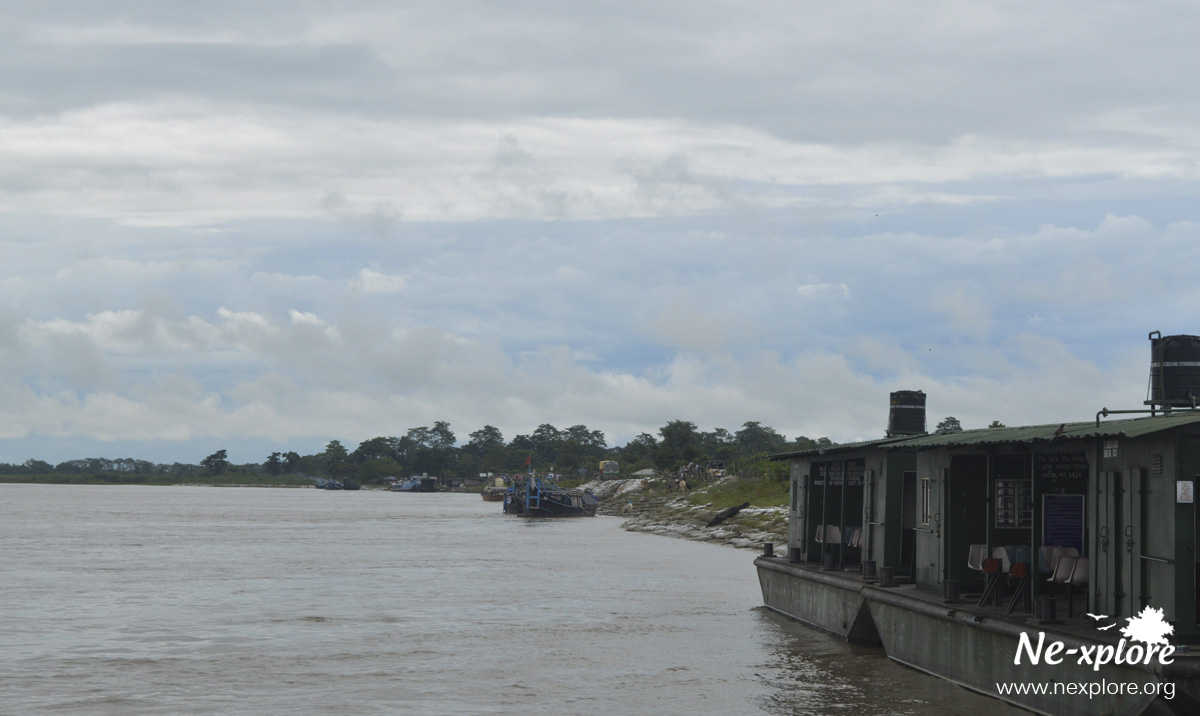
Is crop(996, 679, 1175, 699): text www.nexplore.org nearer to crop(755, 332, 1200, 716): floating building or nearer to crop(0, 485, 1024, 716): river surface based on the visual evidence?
crop(755, 332, 1200, 716): floating building

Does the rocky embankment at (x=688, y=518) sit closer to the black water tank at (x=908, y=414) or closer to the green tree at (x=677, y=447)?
the green tree at (x=677, y=447)

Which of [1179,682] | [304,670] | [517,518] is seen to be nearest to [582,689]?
[304,670]

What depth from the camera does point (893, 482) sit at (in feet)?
76.1

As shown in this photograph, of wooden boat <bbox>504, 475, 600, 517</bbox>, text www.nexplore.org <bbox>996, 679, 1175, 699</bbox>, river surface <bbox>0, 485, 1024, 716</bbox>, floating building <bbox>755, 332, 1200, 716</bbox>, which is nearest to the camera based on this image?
text www.nexplore.org <bbox>996, 679, 1175, 699</bbox>

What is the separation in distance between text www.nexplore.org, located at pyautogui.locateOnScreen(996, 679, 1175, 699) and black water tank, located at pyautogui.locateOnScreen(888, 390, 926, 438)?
43.3 ft

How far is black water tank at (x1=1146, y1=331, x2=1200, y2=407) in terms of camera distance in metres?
18.6

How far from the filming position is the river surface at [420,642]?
19.7 metres

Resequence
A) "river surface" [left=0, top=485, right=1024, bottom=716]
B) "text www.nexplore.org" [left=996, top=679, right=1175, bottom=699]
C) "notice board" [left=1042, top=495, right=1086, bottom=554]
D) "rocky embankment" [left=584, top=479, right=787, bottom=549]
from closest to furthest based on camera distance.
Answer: "text www.nexplore.org" [left=996, top=679, right=1175, bottom=699], "notice board" [left=1042, top=495, right=1086, bottom=554], "river surface" [left=0, top=485, right=1024, bottom=716], "rocky embankment" [left=584, top=479, right=787, bottom=549]

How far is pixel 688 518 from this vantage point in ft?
278

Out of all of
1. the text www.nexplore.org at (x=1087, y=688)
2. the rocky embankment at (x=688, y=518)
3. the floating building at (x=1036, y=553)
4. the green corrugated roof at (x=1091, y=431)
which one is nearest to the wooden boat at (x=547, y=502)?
the rocky embankment at (x=688, y=518)

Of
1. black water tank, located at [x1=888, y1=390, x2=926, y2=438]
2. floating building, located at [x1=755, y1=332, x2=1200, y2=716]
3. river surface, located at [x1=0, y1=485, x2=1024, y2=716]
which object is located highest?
black water tank, located at [x1=888, y1=390, x2=926, y2=438]

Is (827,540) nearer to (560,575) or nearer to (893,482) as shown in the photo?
(893,482)

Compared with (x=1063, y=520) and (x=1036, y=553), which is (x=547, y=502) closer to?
(x=1063, y=520)

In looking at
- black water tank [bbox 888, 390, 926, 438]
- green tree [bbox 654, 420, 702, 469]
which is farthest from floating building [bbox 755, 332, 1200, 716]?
green tree [bbox 654, 420, 702, 469]
